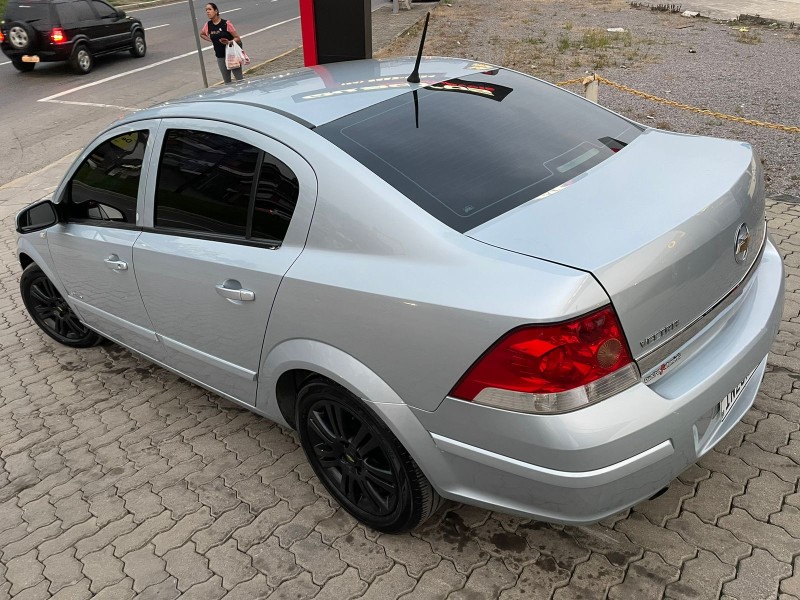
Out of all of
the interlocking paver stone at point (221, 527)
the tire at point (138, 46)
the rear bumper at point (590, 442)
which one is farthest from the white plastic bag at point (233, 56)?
the rear bumper at point (590, 442)

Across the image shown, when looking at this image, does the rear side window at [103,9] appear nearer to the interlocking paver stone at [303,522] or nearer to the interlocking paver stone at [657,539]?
the interlocking paver stone at [303,522]

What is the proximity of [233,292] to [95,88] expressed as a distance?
13.3m

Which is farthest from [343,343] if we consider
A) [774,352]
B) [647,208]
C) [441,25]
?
[441,25]

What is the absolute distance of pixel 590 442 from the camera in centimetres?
197

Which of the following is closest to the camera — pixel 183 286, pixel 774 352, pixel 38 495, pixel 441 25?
pixel 183 286

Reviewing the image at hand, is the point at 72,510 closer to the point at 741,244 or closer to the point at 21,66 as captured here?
the point at 741,244

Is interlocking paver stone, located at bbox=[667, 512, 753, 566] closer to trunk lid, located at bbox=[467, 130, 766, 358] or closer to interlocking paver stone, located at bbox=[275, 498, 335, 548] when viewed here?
trunk lid, located at bbox=[467, 130, 766, 358]

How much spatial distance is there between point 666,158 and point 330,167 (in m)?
1.30

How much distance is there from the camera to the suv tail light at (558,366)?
1948mm

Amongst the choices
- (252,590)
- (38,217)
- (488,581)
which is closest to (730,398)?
(488,581)

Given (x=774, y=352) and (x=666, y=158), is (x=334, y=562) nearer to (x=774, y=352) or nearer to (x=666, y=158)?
(x=666, y=158)

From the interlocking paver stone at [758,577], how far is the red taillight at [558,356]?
1.00m

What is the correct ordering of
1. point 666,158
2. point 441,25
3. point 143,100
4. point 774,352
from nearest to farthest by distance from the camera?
point 666,158
point 774,352
point 143,100
point 441,25

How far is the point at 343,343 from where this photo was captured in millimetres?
2379
